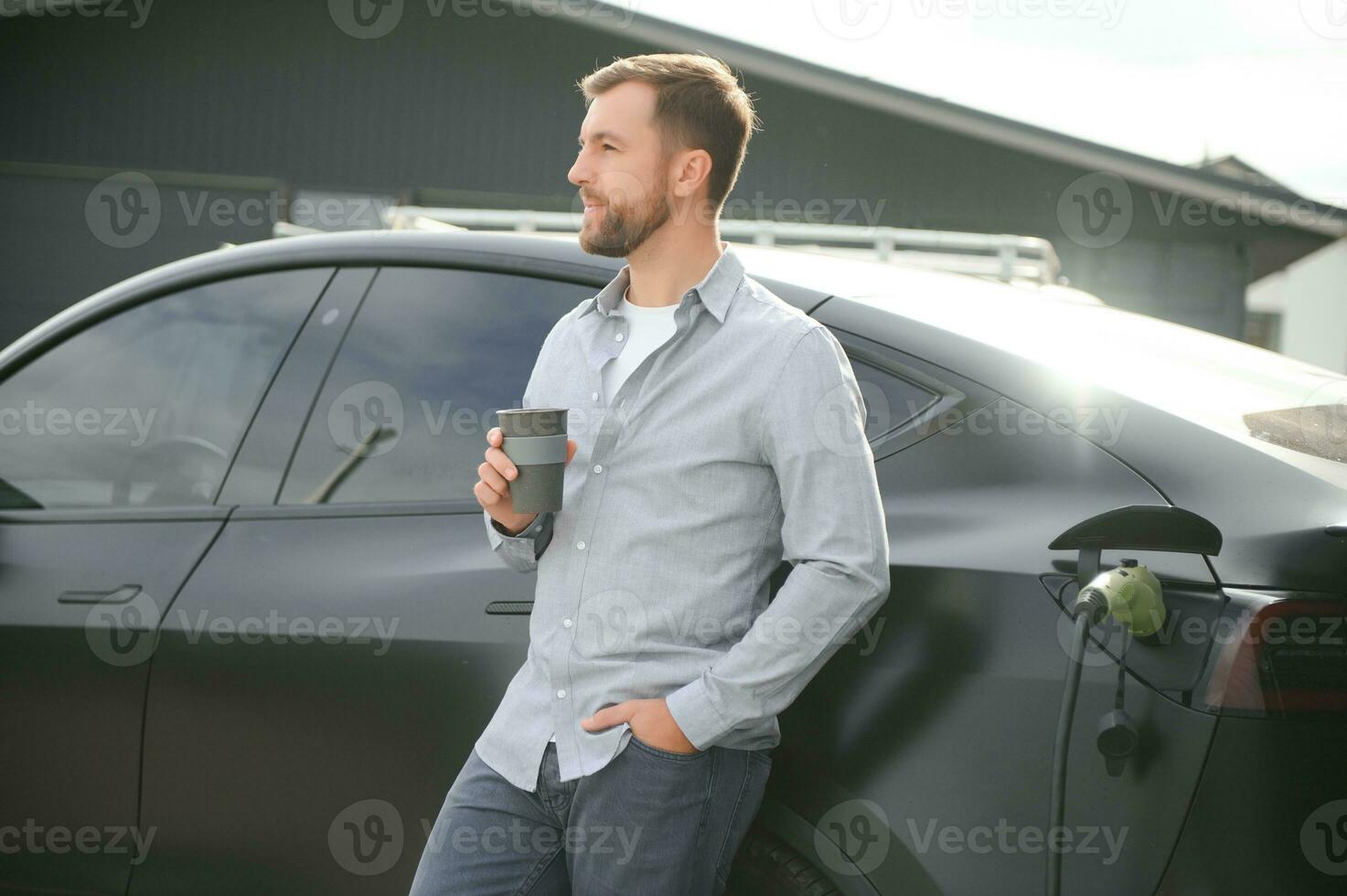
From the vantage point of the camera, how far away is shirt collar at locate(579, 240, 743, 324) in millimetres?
1927

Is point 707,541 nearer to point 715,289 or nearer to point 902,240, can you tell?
point 715,289

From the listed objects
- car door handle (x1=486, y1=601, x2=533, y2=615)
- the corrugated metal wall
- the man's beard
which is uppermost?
the corrugated metal wall

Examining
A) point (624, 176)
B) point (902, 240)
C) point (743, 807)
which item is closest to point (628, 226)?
point (624, 176)

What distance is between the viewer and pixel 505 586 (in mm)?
2219

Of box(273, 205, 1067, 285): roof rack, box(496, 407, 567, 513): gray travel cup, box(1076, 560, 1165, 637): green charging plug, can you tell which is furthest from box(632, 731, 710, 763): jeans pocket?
box(273, 205, 1067, 285): roof rack

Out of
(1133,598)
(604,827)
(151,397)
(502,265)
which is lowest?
(604,827)

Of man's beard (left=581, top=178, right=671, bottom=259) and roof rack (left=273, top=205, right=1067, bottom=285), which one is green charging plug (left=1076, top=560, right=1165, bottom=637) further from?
roof rack (left=273, top=205, right=1067, bottom=285)

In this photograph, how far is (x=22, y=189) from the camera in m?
14.8

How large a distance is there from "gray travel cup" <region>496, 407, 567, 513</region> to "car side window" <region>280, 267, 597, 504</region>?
0.59 meters

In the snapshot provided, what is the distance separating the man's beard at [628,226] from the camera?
76.9 inches

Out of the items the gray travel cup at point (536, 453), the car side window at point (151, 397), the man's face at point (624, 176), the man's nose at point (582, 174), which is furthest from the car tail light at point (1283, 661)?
the car side window at point (151, 397)

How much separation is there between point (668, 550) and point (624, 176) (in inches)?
22.7

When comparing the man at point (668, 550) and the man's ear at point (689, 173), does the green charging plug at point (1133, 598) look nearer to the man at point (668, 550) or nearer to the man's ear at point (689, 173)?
the man at point (668, 550)

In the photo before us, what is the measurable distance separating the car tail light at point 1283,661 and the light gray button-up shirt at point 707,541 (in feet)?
1.45
